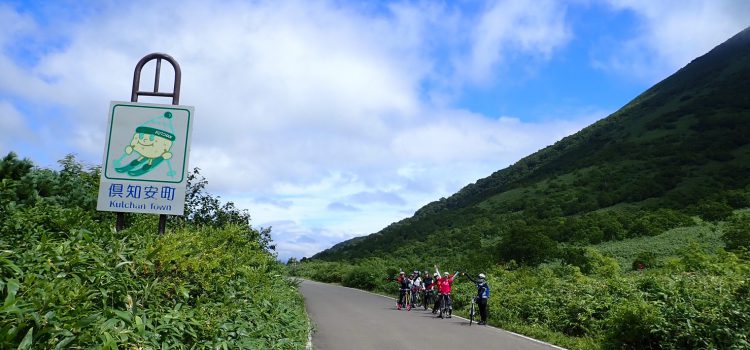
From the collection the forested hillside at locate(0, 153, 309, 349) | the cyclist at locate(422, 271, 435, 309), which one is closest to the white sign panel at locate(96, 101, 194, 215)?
the forested hillside at locate(0, 153, 309, 349)

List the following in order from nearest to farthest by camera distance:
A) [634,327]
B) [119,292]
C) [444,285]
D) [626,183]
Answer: [119,292] → [634,327] → [444,285] → [626,183]

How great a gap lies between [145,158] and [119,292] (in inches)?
92.7

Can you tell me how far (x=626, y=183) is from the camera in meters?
62.3

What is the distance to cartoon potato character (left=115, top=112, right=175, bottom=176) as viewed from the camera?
5715mm

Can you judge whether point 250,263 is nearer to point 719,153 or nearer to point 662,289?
point 662,289

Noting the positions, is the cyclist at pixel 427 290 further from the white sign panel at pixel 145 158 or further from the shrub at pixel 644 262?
the white sign panel at pixel 145 158

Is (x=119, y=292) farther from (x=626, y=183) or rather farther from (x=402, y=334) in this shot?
(x=626, y=183)

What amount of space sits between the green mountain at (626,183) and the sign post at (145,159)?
3537cm

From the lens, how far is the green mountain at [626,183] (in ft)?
144

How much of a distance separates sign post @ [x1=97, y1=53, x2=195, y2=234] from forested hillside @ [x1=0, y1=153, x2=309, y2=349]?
42cm

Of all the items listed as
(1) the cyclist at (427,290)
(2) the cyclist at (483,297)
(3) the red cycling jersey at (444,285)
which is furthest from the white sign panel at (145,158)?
(1) the cyclist at (427,290)

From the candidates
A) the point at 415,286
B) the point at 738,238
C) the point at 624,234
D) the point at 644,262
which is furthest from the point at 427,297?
the point at 624,234

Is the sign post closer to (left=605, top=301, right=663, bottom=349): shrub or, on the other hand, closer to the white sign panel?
the white sign panel

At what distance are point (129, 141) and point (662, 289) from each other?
11.1m
